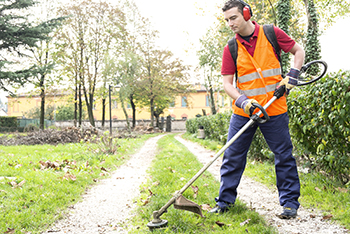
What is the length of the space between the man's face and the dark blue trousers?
0.99m

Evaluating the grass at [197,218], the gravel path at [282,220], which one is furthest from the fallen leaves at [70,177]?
the gravel path at [282,220]

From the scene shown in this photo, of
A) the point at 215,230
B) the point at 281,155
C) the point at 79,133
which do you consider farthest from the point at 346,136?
the point at 79,133

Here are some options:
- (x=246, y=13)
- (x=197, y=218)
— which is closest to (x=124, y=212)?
(x=197, y=218)

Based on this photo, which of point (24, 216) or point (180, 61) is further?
point (180, 61)

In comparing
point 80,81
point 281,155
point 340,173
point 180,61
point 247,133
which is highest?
point 180,61

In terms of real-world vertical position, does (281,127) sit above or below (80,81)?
below

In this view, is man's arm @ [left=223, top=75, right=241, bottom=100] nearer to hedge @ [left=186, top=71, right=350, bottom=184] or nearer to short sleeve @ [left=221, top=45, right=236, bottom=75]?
short sleeve @ [left=221, top=45, right=236, bottom=75]

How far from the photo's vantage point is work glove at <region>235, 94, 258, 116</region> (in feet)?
9.47

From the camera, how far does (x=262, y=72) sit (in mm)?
3051

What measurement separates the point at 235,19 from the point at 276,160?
1.62m

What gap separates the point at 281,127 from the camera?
10.1 ft

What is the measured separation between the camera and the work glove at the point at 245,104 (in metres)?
2.89

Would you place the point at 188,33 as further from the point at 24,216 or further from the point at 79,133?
the point at 24,216

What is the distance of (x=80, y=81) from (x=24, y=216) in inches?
883
